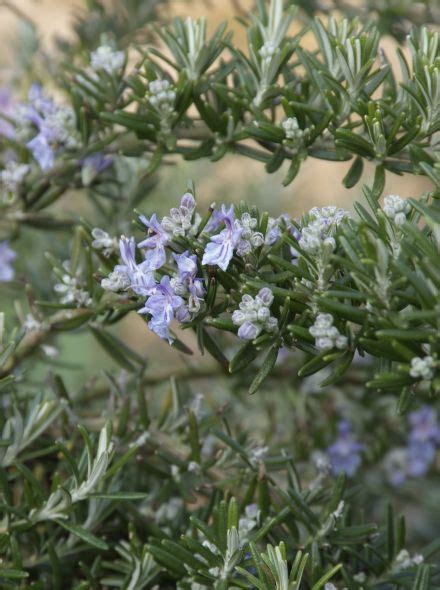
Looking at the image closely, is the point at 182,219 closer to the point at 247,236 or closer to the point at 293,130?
the point at 247,236

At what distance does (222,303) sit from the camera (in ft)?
2.49

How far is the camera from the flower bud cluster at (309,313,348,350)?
2.22 ft

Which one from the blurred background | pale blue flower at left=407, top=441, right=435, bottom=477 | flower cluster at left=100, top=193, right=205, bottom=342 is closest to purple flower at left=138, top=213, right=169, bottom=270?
flower cluster at left=100, top=193, right=205, bottom=342

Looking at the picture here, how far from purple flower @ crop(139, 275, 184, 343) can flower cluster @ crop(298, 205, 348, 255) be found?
135 mm

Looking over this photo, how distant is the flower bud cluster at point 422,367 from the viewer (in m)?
0.63

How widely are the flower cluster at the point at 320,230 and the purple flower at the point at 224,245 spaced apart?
0.07 metres

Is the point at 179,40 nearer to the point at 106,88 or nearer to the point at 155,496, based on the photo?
the point at 106,88

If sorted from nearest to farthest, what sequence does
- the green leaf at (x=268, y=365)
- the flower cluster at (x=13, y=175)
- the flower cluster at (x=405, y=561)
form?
the green leaf at (x=268, y=365) < the flower cluster at (x=405, y=561) < the flower cluster at (x=13, y=175)

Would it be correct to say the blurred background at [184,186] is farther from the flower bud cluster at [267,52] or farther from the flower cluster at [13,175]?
the flower bud cluster at [267,52]

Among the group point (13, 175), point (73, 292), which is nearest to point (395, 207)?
point (73, 292)

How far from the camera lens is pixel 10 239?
122cm

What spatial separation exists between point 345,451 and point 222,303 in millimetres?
714

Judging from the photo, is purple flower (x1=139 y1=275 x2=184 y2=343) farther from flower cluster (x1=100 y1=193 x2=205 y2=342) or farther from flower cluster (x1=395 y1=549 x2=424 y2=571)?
flower cluster (x1=395 y1=549 x2=424 y2=571)

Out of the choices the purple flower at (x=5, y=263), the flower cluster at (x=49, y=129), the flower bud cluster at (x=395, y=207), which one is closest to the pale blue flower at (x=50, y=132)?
the flower cluster at (x=49, y=129)
